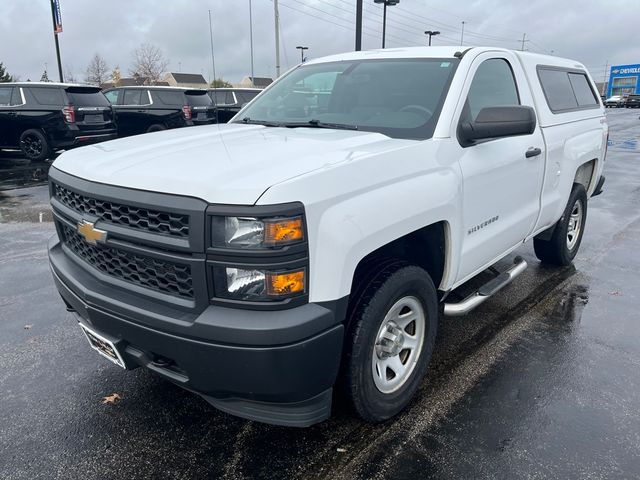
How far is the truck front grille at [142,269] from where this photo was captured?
2174mm

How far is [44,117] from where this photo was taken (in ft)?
39.1

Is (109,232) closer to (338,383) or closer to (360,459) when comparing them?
(338,383)

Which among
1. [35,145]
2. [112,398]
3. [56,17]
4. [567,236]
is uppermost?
[56,17]

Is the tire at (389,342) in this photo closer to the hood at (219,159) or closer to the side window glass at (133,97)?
the hood at (219,159)

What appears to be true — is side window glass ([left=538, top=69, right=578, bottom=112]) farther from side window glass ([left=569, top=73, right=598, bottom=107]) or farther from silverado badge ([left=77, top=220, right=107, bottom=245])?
silverado badge ([left=77, top=220, right=107, bottom=245])

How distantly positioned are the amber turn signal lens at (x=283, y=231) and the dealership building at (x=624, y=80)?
68519mm

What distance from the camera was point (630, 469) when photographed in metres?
2.47

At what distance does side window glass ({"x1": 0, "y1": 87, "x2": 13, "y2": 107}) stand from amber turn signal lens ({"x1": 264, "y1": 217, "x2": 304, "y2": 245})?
12774mm

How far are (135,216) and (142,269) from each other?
241 millimetres

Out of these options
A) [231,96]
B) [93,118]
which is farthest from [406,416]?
[231,96]

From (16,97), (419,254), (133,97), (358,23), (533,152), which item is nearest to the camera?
(419,254)

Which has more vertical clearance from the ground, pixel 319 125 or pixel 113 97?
pixel 113 97

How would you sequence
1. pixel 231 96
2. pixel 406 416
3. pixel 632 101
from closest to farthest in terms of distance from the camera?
1. pixel 406 416
2. pixel 231 96
3. pixel 632 101

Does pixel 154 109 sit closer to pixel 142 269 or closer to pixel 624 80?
pixel 142 269
